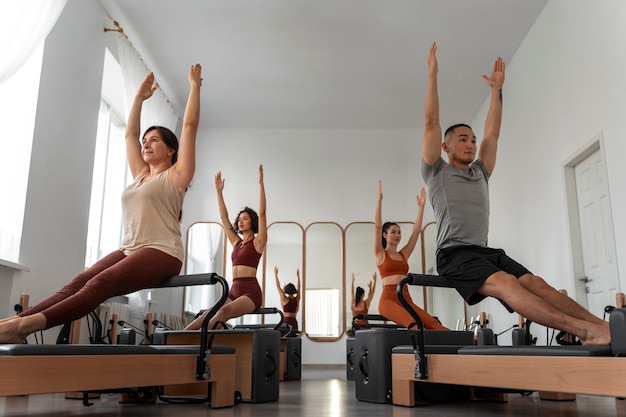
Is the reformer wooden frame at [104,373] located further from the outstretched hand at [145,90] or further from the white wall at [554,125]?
the white wall at [554,125]

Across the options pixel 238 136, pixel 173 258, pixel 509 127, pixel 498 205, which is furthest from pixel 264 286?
pixel 173 258

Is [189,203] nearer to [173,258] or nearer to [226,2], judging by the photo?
[226,2]

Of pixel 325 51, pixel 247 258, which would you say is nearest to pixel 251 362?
pixel 247 258

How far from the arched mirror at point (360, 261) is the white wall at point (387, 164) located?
0.73ft

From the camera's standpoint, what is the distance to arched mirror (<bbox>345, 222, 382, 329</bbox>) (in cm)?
733

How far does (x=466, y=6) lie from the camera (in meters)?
5.14

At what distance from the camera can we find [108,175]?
599 centimetres

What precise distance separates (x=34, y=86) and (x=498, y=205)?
201 inches

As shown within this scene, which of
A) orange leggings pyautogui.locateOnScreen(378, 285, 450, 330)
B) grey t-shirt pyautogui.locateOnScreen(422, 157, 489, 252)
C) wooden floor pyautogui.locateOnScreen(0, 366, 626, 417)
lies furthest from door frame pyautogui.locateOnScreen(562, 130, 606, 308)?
grey t-shirt pyautogui.locateOnScreen(422, 157, 489, 252)

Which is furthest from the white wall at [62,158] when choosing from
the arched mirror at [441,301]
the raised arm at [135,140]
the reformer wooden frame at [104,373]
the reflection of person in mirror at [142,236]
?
the arched mirror at [441,301]

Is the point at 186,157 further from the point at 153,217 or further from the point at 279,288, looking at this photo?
the point at 279,288

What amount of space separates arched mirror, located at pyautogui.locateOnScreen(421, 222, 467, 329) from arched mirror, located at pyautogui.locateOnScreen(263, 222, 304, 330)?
173 centimetres

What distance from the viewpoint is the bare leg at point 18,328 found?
169cm

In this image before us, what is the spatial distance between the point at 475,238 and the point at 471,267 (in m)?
0.19
